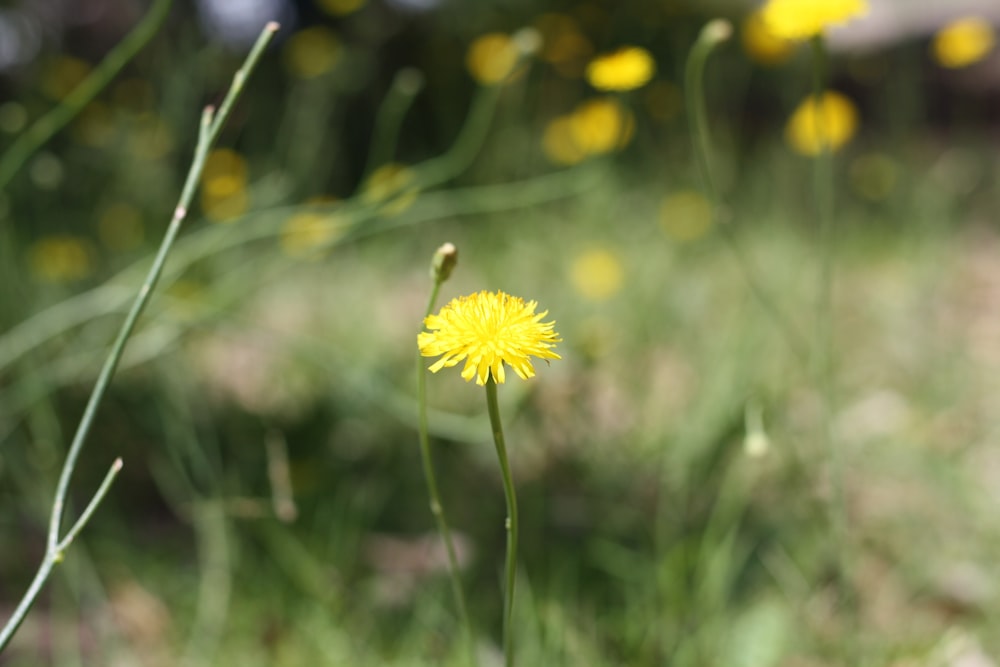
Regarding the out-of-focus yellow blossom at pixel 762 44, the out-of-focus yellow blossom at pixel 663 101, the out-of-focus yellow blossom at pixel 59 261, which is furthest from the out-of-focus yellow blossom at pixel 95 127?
the out-of-focus yellow blossom at pixel 762 44

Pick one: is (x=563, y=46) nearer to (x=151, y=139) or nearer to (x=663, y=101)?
(x=663, y=101)

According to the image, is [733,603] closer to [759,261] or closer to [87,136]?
[759,261]

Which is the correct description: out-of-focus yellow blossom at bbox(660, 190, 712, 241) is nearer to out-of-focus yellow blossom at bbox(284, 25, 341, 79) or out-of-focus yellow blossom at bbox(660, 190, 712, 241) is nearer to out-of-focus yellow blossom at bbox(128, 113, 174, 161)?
out-of-focus yellow blossom at bbox(284, 25, 341, 79)

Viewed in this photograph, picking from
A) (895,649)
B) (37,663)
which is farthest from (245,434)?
(895,649)

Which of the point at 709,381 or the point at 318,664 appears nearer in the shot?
the point at 318,664

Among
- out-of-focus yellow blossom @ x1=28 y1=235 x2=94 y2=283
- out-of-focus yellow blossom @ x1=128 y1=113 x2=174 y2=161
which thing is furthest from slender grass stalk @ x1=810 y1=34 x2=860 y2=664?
out-of-focus yellow blossom @ x1=128 y1=113 x2=174 y2=161

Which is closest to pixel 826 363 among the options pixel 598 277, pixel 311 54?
pixel 598 277
